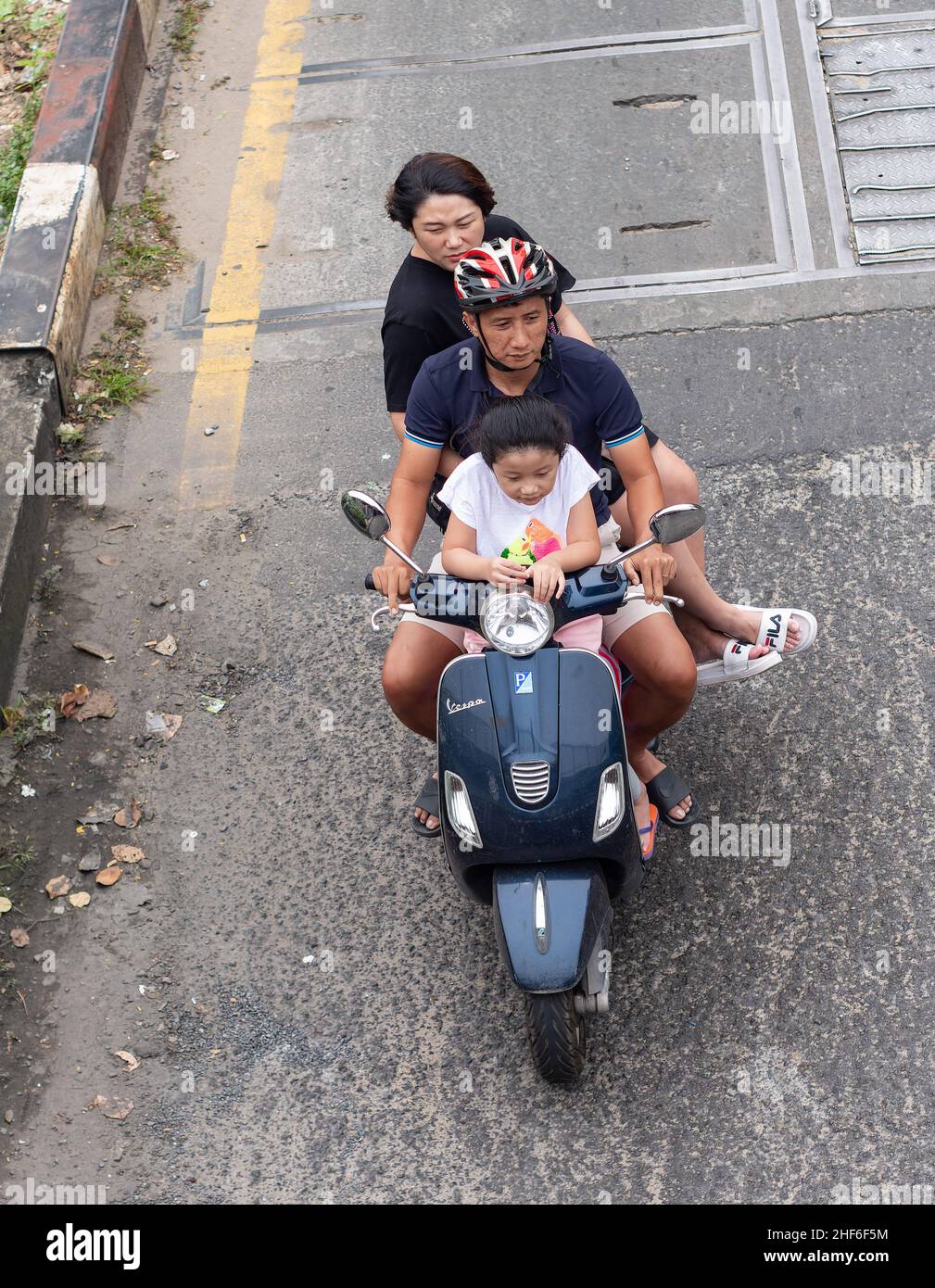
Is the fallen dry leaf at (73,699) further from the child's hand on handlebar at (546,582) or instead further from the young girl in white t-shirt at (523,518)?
the child's hand on handlebar at (546,582)

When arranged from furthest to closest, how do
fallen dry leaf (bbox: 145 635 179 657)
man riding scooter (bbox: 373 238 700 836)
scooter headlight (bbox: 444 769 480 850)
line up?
fallen dry leaf (bbox: 145 635 179 657) → man riding scooter (bbox: 373 238 700 836) → scooter headlight (bbox: 444 769 480 850)

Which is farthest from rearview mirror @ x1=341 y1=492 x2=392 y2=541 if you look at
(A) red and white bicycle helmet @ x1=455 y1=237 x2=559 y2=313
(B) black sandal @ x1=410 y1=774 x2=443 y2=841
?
(B) black sandal @ x1=410 y1=774 x2=443 y2=841

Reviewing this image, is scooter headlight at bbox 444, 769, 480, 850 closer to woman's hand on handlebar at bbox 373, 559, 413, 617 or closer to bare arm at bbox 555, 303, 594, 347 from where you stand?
woman's hand on handlebar at bbox 373, 559, 413, 617

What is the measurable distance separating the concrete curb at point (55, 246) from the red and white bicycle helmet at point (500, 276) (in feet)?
7.37

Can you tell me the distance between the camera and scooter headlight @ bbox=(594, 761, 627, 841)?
134 inches

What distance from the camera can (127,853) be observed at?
436 centimetres

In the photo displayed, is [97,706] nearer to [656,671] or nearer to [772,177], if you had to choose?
[656,671]

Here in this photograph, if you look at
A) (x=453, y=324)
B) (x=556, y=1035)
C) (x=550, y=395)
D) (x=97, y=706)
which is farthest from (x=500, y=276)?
(x=97, y=706)

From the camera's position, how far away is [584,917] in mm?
3391

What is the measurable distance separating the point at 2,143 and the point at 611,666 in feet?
16.9

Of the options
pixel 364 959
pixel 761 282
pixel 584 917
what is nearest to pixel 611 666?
pixel 584 917

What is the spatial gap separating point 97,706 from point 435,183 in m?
2.09

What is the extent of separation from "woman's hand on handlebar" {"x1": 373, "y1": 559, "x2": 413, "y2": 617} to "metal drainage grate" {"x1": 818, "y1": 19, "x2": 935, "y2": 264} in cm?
318

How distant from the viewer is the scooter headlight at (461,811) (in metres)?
3.44
